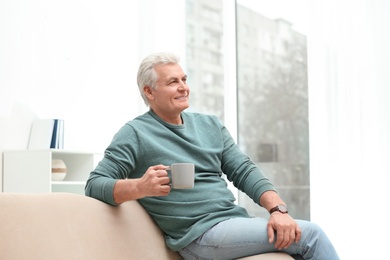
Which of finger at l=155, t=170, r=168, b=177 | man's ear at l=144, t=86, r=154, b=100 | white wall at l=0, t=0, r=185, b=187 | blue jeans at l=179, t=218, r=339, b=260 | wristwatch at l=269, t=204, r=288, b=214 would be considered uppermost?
white wall at l=0, t=0, r=185, b=187

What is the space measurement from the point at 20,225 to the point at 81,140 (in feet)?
9.33

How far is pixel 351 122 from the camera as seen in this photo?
12.2 feet

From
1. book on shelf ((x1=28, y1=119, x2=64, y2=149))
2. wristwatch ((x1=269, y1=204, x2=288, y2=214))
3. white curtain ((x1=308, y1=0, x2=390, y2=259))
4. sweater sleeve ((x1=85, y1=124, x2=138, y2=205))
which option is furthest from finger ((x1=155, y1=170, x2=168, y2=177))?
book on shelf ((x1=28, y1=119, x2=64, y2=149))

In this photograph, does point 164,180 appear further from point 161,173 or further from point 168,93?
point 168,93

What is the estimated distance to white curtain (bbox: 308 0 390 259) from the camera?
3.61 meters

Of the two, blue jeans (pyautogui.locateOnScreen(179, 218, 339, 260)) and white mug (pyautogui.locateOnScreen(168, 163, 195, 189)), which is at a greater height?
white mug (pyautogui.locateOnScreen(168, 163, 195, 189))

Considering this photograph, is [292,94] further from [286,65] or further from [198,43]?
[198,43]

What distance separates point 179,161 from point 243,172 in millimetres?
275

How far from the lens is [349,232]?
375 cm

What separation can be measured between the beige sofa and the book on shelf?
6.67 ft

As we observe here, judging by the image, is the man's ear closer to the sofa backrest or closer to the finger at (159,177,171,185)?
the sofa backrest

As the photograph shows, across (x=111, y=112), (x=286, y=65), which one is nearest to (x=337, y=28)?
(x=286, y=65)

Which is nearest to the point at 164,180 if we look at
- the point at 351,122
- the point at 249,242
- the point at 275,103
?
the point at 249,242

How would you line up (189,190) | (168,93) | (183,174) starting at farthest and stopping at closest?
1. (168,93)
2. (189,190)
3. (183,174)
